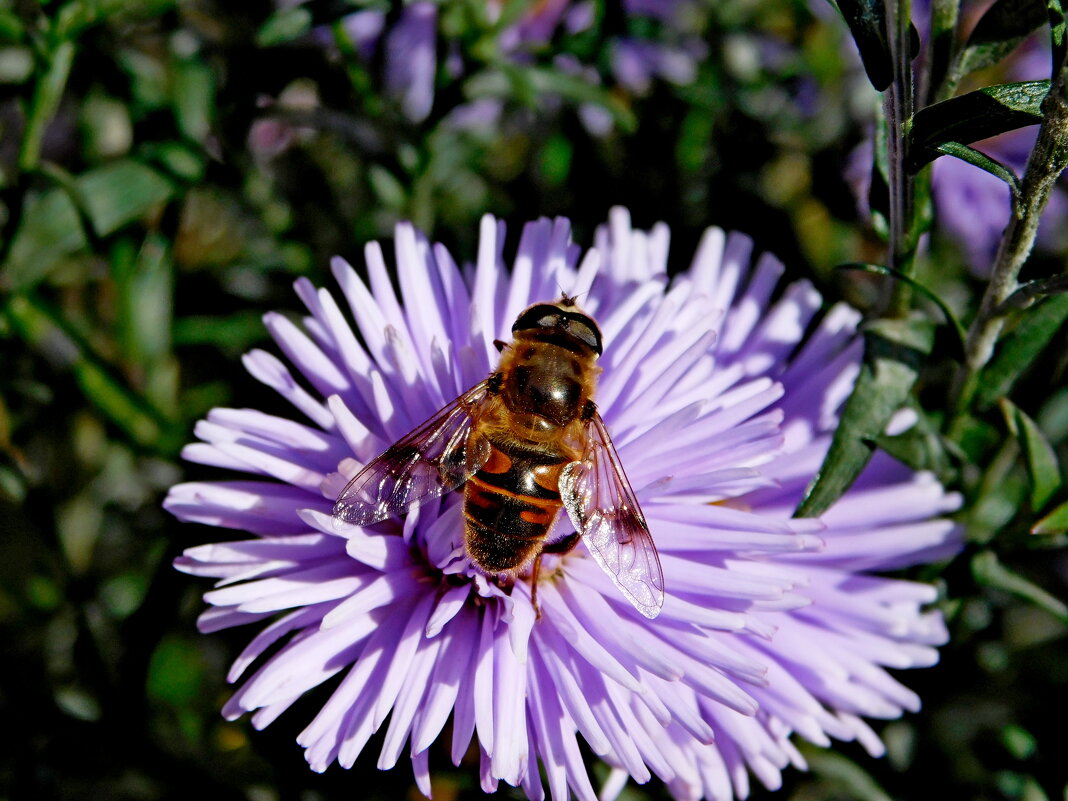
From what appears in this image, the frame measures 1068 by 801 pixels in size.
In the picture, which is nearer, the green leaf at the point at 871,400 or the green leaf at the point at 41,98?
the green leaf at the point at 871,400

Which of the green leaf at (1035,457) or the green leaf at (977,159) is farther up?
the green leaf at (977,159)

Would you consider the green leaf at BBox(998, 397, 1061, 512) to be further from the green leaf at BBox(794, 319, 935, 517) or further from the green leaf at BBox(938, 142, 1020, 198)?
the green leaf at BBox(938, 142, 1020, 198)

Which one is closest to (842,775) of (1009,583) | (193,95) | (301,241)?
(1009,583)

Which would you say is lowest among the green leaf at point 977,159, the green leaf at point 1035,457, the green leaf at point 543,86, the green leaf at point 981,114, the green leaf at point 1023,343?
the green leaf at point 1035,457

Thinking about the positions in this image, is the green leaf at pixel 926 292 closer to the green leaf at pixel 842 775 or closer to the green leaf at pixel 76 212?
the green leaf at pixel 842 775

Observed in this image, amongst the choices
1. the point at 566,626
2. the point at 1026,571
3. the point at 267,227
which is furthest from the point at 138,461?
the point at 1026,571

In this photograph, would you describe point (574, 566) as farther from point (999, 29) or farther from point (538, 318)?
point (999, 29)

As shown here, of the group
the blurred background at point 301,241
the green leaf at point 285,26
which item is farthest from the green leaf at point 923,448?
the green leaf at point 285,26

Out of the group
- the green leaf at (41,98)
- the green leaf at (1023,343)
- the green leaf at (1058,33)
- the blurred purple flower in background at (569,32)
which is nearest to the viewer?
the green leaf at (1058,33)
